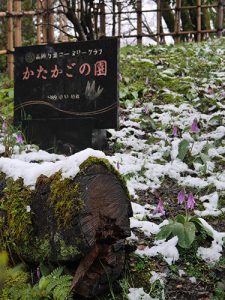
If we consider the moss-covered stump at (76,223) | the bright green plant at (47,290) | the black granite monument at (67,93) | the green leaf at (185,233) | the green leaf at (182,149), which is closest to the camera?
the bright green plant at (47,290)

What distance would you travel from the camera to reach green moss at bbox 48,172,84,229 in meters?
1.90

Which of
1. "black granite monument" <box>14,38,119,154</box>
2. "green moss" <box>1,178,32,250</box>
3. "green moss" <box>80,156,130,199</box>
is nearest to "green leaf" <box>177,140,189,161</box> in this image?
"black granite monument" <box>14,38,119,154</box>

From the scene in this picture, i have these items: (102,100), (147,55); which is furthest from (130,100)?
(147,55)

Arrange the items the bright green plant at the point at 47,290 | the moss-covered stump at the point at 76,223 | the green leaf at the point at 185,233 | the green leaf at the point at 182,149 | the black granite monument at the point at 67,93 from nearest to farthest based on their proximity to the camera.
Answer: the bright green plant at the point at 47,290
the moss-covered stump at the point at 76,223
the green leaf at the point at 185,233
the green leaf at the point at 182,149
the black granite monument at the point at 67,93

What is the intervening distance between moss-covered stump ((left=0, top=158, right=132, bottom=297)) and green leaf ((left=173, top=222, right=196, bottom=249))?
393 millimetres

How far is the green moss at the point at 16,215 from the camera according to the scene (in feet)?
6.67

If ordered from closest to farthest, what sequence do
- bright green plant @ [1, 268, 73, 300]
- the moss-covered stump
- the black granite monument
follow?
bright green plant @ [1, 268, 73, 300], the moss-covered stump, the black granite monument

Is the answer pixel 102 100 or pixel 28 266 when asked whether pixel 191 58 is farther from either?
pixel 28 266

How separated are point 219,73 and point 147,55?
2.47 meters

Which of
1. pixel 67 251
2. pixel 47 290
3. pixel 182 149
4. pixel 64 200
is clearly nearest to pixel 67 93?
pixel 182 149

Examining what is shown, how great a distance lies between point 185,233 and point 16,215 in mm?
916

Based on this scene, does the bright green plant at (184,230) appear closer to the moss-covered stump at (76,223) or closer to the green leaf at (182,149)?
the moss-covered stump at (76,223)

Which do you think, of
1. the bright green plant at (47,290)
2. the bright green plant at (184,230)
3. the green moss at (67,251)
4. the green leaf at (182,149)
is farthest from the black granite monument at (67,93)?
the bright green plant at (47,290)

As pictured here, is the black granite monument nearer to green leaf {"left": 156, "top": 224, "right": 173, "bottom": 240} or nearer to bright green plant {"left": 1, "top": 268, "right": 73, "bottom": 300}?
green leaf {"left": 156, "top": 224, "right": 173, "bottom": 240}
